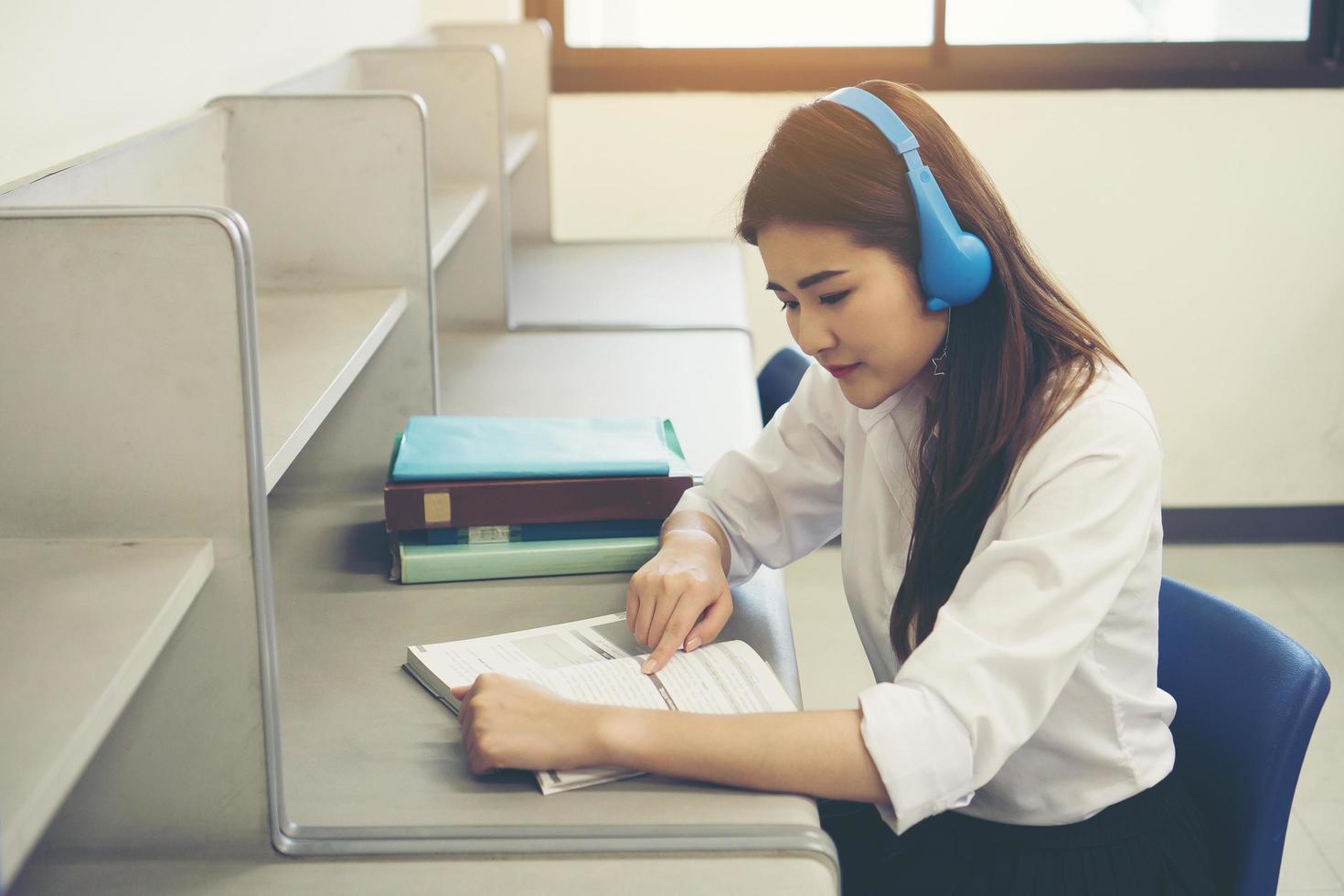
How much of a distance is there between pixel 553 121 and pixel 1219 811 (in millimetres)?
2391

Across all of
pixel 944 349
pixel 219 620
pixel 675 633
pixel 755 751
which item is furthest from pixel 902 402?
pixel 219 620

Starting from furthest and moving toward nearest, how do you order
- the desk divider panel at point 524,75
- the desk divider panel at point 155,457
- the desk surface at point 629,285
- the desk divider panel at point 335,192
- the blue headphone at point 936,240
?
the desk divider panel at point 524,75 < the desk surface at point 629,285 < the desk divider panel at point 335,192 < the blue headphone at point 936,240 < the desk divider panel at point 155,457

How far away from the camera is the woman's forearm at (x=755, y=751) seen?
2.99 ft

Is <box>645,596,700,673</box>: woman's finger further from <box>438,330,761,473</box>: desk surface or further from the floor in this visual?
the floor

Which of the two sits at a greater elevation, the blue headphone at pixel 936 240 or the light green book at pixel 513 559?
the blue headphone at pixel 936 240

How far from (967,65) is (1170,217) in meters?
0.59

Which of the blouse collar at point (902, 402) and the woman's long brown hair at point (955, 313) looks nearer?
the woman's long brown hair at point (955, 313)

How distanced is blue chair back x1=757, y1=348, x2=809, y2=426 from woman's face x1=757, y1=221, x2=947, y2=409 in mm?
736

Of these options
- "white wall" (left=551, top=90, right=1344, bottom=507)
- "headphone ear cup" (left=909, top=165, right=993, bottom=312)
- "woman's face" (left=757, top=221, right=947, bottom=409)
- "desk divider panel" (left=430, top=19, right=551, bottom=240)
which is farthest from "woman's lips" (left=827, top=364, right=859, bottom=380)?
"white wall" (left=551, top=90, right=1344, bottom=507)

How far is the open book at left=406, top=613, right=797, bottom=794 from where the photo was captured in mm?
993

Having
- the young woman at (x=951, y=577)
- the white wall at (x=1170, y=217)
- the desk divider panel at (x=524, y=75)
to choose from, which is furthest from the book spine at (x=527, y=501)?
the white wall at (x=1170, y=217)

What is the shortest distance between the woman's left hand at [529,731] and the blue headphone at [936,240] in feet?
1.38

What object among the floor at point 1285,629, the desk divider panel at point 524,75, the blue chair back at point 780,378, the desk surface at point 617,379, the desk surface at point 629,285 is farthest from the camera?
the desk divider panel at point 524,75

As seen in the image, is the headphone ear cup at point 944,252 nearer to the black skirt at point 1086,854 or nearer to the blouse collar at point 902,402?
the blouse collar at point 902,402
